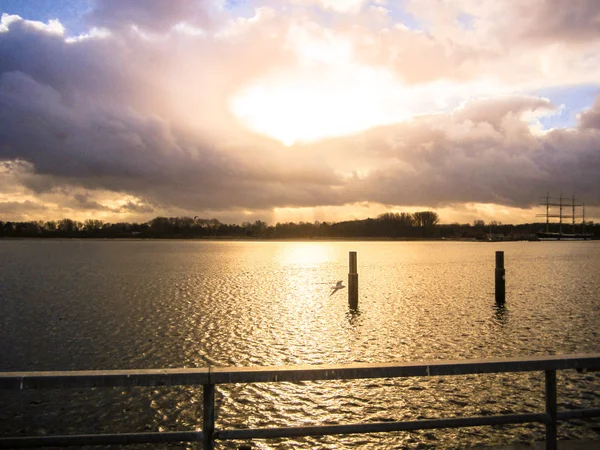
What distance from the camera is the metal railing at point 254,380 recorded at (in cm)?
397

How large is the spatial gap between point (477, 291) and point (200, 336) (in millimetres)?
28947

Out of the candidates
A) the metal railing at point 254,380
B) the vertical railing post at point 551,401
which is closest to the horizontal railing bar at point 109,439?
the metal railing at point 254,380

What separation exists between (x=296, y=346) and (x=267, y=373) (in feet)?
61.7

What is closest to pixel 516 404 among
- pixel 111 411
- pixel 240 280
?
pixel 111 411

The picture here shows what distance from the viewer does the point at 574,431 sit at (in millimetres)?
11836

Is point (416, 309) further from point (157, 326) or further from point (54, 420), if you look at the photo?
point (54, 420)

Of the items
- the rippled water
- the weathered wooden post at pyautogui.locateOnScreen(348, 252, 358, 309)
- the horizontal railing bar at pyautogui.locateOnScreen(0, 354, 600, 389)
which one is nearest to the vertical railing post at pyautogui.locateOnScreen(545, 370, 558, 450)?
the horizontal railing bar at pyautogui.locateOnScreen(0, 354, 600, 389)

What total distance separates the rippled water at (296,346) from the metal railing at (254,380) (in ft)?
25.1

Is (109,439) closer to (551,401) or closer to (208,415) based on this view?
(208,415)

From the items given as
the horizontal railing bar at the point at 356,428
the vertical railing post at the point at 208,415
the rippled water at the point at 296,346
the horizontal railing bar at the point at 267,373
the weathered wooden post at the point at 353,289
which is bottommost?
the rippled water at the point at 296,346

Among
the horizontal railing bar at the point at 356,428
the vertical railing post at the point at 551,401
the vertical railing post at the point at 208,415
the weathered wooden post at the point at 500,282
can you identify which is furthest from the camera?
the weathered wooden post at the point at 500,282

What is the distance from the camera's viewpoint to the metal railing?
13.0 ft

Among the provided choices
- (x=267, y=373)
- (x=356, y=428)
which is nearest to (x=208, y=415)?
(x=267, y=373)

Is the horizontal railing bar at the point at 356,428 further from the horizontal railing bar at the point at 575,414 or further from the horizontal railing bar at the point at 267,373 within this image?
the horizontal railing bar at the point at 267,373
